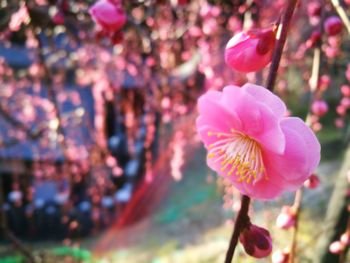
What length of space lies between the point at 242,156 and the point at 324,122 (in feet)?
18.8

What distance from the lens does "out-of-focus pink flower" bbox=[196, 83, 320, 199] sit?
0.51m

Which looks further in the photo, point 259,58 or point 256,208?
point 256,208

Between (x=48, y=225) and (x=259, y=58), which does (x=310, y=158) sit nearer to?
(x=259, y=58)

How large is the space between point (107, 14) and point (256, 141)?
1.65 feet

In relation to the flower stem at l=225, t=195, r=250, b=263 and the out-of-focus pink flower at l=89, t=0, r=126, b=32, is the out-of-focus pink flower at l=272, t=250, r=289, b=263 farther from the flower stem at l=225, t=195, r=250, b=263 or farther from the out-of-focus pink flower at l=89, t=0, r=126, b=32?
the out-of-focus pink flower at l=89, t=0, r=126, b=32

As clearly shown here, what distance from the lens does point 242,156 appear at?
1.88ft

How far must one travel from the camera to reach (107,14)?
3.04ft

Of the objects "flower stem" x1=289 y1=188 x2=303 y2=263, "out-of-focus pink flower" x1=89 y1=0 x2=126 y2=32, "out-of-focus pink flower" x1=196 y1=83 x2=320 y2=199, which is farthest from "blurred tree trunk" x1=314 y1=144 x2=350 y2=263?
"out-of-focus pink flower" x1=196 y1=83 x2=320 y2=199

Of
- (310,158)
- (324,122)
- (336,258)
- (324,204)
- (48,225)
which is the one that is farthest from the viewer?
(324,122)

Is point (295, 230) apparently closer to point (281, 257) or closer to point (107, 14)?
point (281, 257)

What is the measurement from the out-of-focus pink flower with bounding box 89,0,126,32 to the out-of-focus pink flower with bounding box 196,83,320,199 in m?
0.44

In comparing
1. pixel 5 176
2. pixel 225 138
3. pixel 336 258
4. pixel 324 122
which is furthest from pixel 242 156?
pixel 324 122

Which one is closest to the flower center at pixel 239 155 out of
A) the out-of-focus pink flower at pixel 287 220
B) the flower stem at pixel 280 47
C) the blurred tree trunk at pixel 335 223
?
the flower stem at pixel 280 47

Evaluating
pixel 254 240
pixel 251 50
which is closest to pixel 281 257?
pixel 254 240
